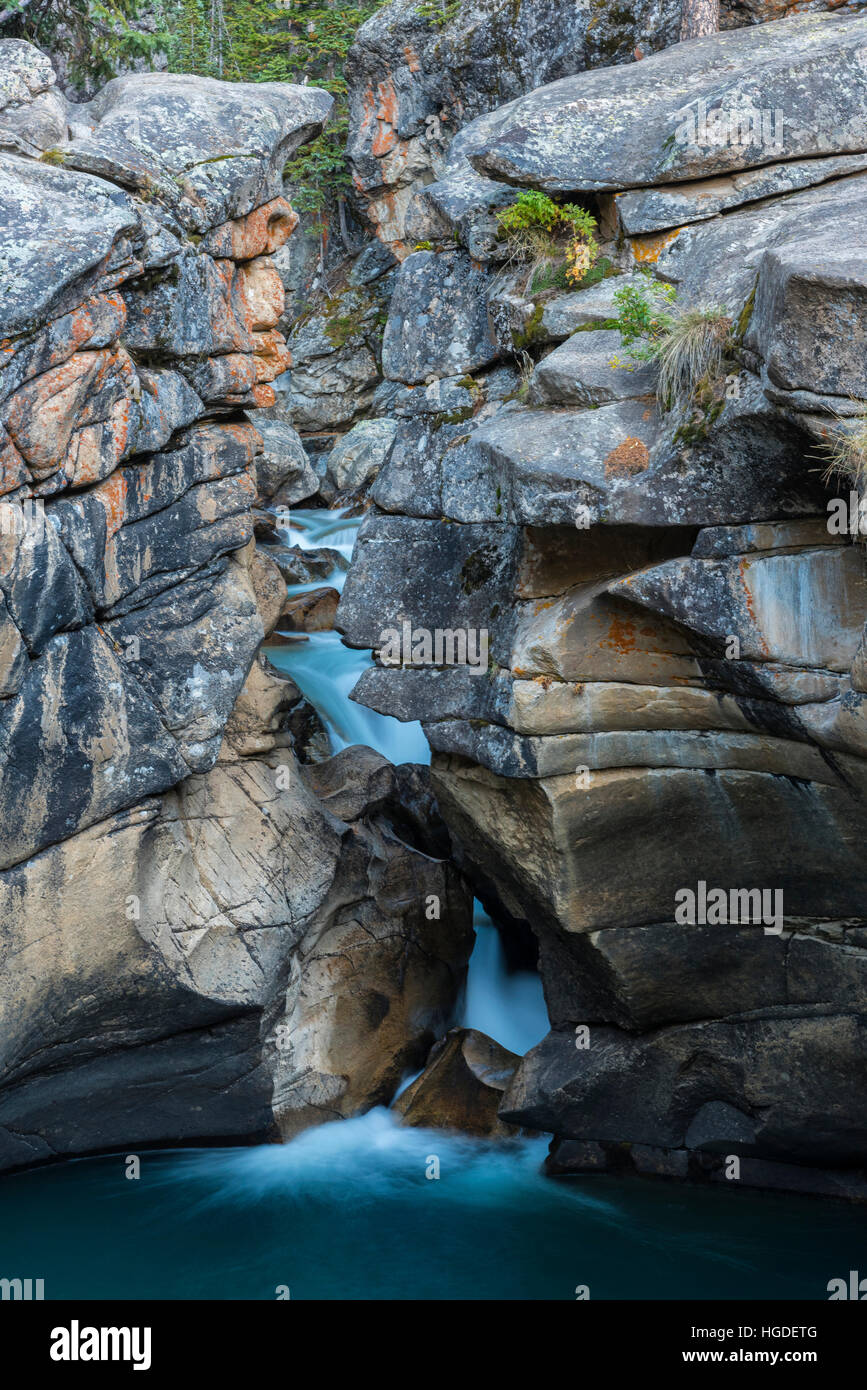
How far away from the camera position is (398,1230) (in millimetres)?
11578

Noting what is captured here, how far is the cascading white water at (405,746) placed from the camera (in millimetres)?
14703

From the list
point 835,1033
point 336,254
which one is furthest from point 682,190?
point 336,254

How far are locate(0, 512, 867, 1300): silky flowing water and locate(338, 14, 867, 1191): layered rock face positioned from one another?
1.99ft

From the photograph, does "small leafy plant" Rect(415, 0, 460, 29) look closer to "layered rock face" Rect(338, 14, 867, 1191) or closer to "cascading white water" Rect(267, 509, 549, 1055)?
"layered rock face" Rect(338, 14, 867, 1191)

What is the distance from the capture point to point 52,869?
1068 cm

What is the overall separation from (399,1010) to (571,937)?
310 centimetres

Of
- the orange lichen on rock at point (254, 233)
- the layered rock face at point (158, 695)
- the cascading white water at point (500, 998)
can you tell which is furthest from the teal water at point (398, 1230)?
the orange lichen on rock at point (254, 233)

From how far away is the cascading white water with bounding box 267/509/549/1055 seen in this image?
14.7 m

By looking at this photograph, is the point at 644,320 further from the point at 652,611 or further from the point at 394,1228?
the point at 394,1228

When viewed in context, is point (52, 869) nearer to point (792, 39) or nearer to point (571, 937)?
point (571, 937)

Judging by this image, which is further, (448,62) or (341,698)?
(448,62)

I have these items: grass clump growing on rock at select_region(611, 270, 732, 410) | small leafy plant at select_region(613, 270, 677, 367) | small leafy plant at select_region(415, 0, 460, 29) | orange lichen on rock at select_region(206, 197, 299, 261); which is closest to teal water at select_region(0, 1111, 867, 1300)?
grass clump growing on rock at select_region(611, 270, 732, 410)

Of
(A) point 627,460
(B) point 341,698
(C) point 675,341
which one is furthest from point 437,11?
(A) point 627,460

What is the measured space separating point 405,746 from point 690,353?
7.87 metres
